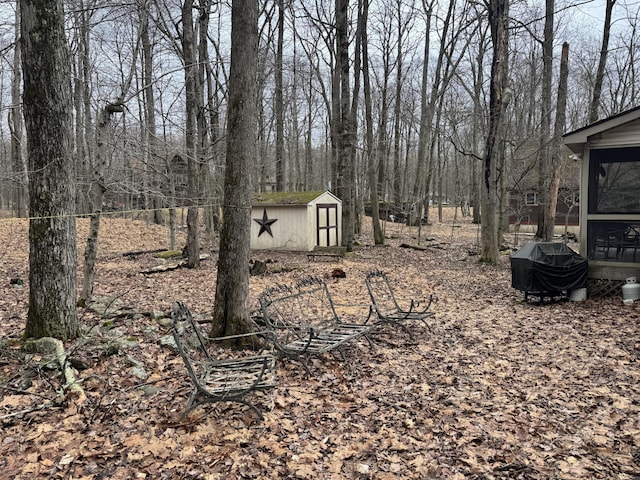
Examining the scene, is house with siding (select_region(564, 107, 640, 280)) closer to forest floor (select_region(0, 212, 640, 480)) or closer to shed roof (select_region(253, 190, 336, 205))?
forest floor (select_region(0, 212, 640, 480))

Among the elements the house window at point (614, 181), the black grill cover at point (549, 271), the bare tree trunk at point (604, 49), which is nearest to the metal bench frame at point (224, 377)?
the black grill cover at point (549, 271)

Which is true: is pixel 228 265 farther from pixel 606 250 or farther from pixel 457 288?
pixel 606 250

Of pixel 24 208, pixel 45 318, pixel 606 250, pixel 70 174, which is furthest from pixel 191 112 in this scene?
pixel 24 208

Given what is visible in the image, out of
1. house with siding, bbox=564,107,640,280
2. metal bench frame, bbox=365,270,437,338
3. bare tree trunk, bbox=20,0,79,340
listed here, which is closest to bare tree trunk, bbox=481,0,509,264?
house with siding, bbox=564,107,640,280

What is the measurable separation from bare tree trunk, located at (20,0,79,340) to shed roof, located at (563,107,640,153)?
27.7 ft

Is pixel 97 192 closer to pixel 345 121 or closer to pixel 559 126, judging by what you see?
pixel 345 121

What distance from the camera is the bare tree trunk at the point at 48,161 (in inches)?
181

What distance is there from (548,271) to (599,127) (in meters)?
2.85

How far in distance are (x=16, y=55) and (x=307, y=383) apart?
1712 cm

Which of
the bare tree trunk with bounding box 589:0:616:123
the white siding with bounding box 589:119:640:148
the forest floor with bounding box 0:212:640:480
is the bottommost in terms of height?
the forest floor with bounding box 0:212:640:480

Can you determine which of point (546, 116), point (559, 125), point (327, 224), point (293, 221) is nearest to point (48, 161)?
point (293, 221)

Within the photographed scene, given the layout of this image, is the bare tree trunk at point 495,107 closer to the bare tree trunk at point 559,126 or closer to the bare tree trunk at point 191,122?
the bare tree trunk at point 559,126

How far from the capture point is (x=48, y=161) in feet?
15.4

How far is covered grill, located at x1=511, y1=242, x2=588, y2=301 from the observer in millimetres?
8266
